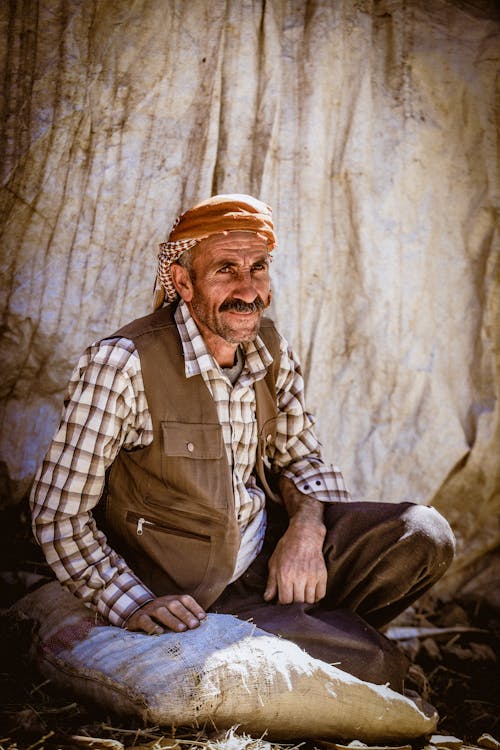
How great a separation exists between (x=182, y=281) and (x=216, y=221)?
28 centimetres

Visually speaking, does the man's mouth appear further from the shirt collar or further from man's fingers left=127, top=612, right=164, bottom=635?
man's fingers left=127, top=612, right=164, bottom=635

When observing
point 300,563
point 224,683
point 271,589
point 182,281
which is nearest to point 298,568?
point 300,563

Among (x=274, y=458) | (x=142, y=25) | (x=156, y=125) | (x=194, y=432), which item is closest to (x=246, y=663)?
(x=194, y=432)

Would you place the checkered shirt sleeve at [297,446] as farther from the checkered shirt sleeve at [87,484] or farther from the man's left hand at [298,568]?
the checkered shirt sleeve at [87,484]

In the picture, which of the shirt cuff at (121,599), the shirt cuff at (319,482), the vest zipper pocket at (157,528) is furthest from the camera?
the shirt cuff at (319,482)

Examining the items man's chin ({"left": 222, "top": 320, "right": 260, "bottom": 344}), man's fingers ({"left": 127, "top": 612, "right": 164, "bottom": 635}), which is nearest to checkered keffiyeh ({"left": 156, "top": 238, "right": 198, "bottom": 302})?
man's chin ({"left": 222, "top": 320, "right": 260, "bottom": 344})

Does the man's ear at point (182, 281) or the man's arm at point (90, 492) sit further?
the man's ear at point (182, 281)

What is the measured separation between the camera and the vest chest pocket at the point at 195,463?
8.97 ft

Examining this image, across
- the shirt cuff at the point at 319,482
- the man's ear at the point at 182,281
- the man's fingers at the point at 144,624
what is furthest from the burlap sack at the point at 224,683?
the man's ear at the point at 182,281

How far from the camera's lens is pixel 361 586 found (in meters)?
2.99

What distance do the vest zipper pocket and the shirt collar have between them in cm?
52

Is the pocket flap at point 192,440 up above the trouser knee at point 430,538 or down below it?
above

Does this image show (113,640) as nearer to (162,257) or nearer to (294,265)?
(162,257)

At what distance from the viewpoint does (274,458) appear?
3266 millimetres
